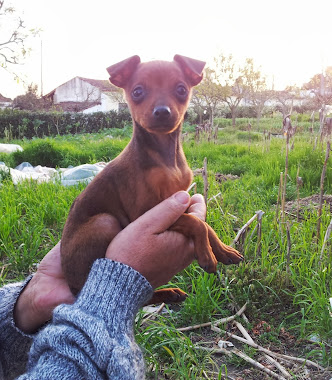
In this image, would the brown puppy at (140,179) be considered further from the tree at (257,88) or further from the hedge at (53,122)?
the tree at (257,88)

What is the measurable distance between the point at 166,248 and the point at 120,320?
417 millimetres

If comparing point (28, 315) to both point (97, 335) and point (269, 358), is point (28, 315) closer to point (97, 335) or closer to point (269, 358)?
point (97, 335)

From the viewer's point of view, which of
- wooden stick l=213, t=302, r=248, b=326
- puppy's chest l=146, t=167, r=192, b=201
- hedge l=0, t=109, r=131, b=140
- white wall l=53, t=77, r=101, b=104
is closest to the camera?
puppy's chest l=146, t=167, r=192, b=201

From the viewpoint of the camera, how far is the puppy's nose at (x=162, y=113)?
160cm

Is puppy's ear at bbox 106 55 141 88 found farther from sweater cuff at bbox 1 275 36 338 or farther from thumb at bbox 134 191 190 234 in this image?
sweater cuff at bbox 1 275 36 338

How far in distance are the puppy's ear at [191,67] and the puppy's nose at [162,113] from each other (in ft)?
1.03

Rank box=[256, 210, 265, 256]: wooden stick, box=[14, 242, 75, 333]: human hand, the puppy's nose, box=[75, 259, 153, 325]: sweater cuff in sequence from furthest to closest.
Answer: box=[256, 210, 265, 256]: wooden stick < box=[14, 242, 75, 333]: human hand < the puppy's nose < box=[75, 259, 153, 325]: sweater cuff

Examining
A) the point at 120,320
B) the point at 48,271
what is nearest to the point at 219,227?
the point at 48,271

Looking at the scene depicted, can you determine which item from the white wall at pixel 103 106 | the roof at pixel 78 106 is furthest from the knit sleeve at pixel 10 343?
the white wall at pixel 103 106

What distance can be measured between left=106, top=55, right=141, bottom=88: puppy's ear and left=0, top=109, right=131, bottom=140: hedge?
17870 mm

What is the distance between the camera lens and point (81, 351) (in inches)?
48.3

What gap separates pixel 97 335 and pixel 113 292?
194 millimetres

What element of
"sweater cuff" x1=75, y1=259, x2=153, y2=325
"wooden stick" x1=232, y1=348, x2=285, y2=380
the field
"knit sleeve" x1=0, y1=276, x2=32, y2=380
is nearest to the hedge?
the field

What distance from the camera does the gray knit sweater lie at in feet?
4.00
